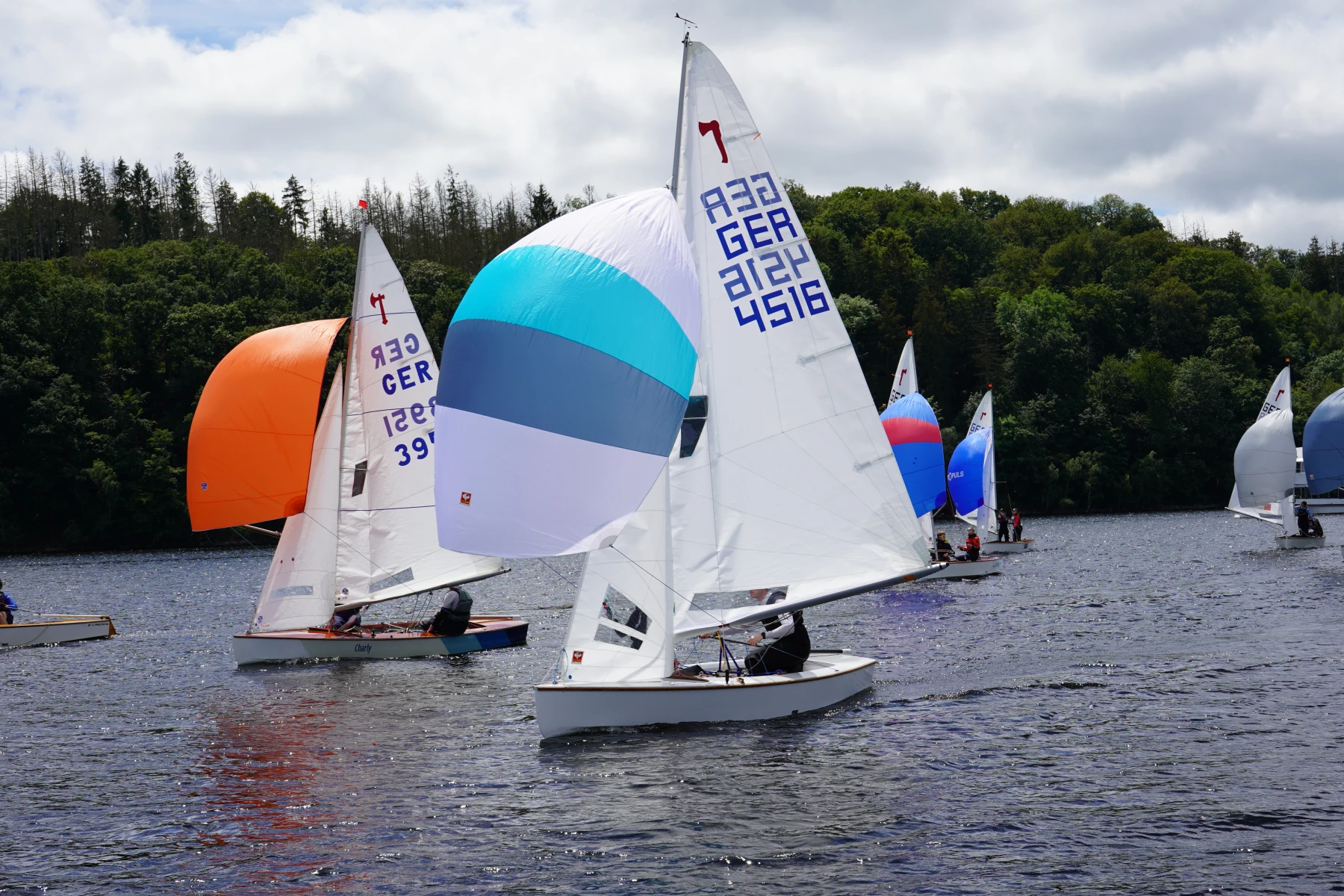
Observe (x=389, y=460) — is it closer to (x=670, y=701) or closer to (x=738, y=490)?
(x=738, y=490)

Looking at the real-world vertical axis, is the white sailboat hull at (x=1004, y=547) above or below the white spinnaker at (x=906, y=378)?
below

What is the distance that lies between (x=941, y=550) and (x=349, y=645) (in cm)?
2333

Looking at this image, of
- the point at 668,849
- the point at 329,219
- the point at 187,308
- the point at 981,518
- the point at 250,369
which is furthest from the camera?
the point at 329,219

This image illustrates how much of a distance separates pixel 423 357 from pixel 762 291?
37.9ft

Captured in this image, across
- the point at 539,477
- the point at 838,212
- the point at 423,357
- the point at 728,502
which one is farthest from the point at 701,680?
the point at 838,212

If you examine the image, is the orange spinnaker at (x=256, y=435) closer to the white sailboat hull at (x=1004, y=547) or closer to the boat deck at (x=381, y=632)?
the boat deck at (x=381, y=632)

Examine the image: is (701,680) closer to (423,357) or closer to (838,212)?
(423,357)

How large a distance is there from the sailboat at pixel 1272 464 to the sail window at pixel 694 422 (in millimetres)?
40049

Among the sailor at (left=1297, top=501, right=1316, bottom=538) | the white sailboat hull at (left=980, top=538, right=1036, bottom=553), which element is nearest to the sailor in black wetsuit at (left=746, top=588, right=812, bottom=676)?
the white sailboat hull at (left=980, top=538, right=1036, bottom=553)

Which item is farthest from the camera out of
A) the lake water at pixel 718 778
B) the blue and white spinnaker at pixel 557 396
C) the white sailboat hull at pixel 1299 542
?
the white sailboat hull at pixel 1299 542

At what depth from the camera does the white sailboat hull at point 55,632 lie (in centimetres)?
3030

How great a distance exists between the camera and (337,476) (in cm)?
2586

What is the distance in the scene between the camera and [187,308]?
8000 cm

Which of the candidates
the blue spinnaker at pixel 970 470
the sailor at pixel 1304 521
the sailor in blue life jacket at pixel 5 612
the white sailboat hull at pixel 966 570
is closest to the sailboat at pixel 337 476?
the sailor in blue life jacket at pixel 5 612
